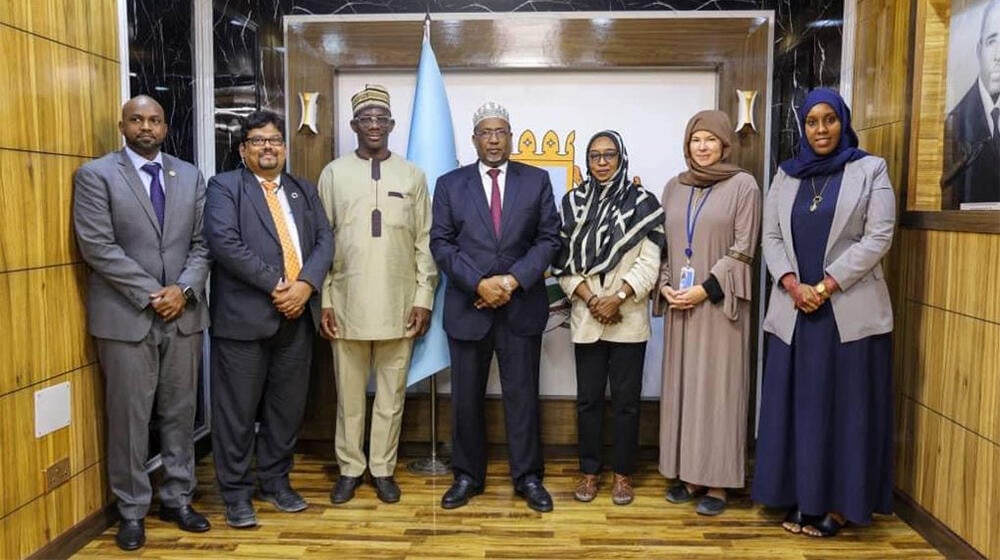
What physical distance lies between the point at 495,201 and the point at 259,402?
1289 millimetres

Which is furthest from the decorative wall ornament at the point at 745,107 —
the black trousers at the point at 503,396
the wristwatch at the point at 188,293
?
the wristwatch at the point at 188,293

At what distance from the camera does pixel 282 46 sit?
12.1ft

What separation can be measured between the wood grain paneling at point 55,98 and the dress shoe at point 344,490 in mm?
1618

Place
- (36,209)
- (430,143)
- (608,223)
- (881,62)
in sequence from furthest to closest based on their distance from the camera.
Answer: (430,143) < (881,62) < (608,223) < (36,209)

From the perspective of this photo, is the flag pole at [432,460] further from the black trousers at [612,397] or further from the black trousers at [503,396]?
the black trousers at [612,397]

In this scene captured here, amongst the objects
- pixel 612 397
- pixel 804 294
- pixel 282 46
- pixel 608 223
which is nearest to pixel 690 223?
pixel 608 223

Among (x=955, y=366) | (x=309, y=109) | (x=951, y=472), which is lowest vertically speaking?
(x=951, y=472)

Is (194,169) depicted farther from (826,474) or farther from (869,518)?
(869,518)

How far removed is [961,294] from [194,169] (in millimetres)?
2852

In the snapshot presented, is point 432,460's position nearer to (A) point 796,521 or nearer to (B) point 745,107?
(A) point 796,521

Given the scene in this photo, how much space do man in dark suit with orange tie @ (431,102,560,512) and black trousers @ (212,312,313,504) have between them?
638mm

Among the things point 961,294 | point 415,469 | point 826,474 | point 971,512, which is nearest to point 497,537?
point 415,469

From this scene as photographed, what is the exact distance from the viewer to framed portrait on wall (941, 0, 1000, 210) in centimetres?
253

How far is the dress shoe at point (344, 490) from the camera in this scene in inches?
123
